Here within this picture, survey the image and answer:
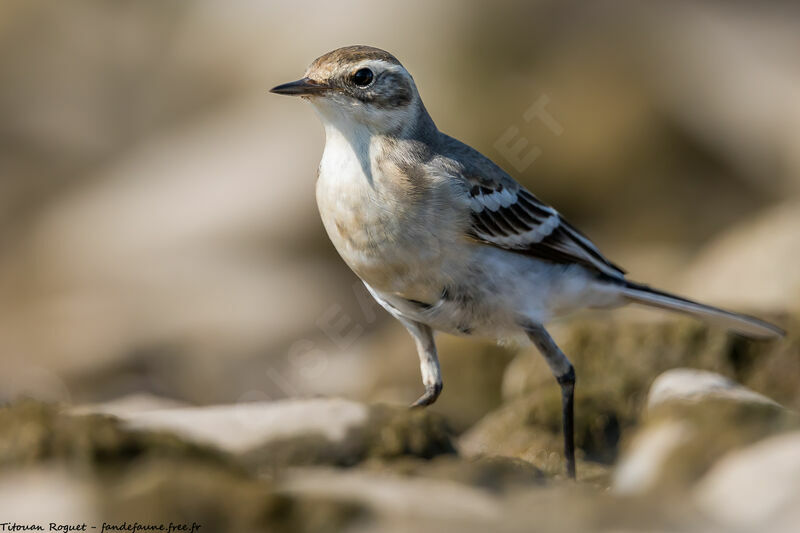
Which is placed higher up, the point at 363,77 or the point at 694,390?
the point at 363,77

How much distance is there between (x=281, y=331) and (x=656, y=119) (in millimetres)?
7621

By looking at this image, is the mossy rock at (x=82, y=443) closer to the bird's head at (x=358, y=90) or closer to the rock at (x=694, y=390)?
the rock at (x=694, y=390)

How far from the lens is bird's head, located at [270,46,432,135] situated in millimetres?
6383

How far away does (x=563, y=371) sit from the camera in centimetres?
714

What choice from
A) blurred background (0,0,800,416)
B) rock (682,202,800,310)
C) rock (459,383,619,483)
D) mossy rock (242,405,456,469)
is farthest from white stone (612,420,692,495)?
blurred background (0,0,800,416)

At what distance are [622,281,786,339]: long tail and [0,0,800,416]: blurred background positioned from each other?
6.48 meters

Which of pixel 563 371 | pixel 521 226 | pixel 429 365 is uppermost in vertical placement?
pixel 521 226

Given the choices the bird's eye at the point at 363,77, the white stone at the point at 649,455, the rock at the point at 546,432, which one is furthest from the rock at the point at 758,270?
the white stone at the point at 649,455

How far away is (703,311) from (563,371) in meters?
1.31

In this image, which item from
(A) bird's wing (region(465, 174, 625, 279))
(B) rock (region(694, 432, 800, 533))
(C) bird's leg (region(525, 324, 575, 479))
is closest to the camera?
(B) rock (region(694, 432, 800, 533))

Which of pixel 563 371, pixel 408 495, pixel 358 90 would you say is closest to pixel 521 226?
pixel 563 371

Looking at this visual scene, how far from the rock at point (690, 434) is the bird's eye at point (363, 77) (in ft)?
9.88

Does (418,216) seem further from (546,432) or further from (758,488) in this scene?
(758,488)

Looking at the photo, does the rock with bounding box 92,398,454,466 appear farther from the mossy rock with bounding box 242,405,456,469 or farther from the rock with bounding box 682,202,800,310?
the rock with bounding box 682,202,800,310
